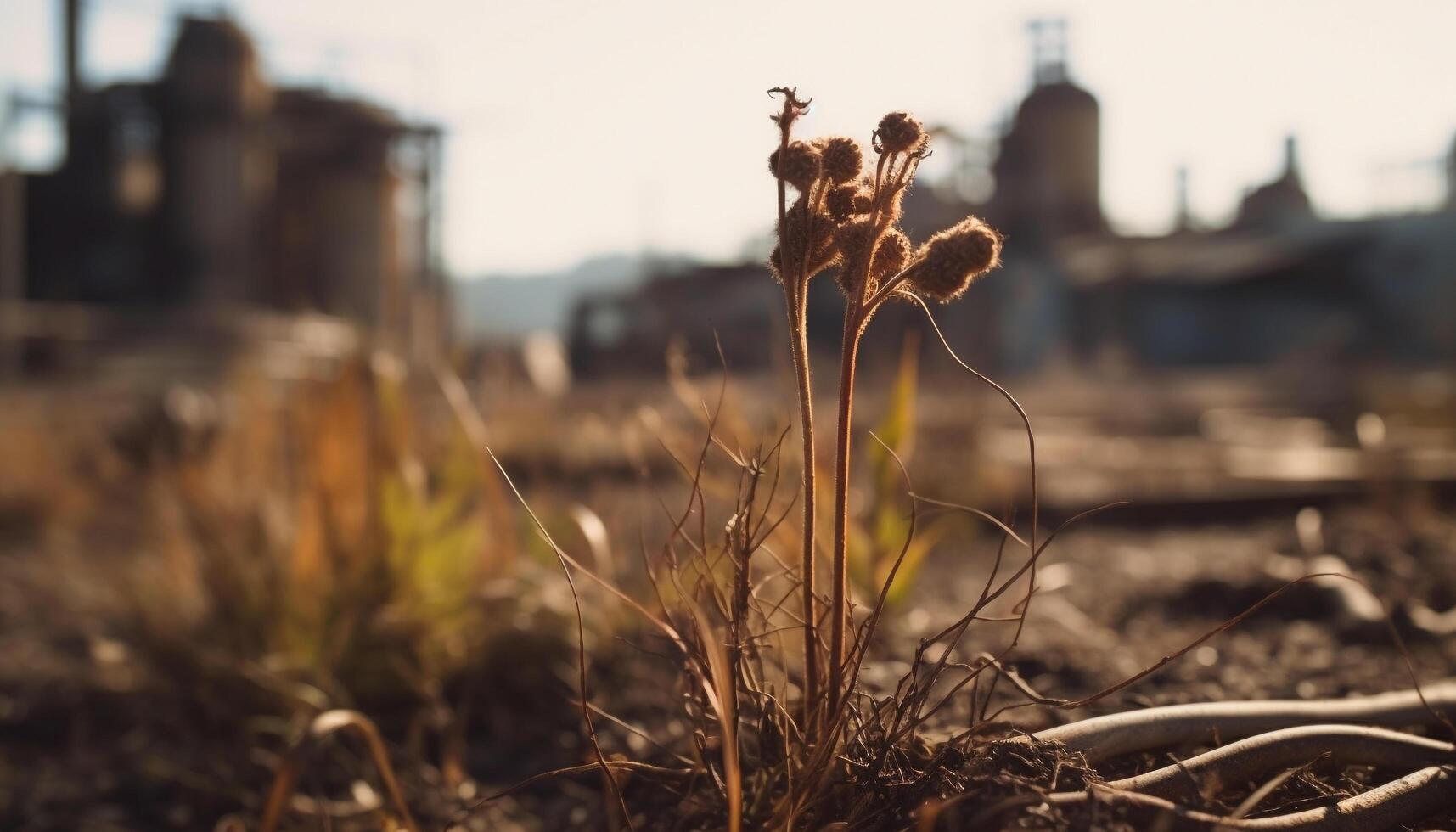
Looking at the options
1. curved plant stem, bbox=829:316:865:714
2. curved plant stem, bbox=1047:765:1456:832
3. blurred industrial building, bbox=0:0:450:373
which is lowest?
curved plant stem, bbox=1047:765:1456:832

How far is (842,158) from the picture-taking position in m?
0.93

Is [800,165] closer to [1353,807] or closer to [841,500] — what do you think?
[841,500]

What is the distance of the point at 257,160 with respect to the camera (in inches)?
753

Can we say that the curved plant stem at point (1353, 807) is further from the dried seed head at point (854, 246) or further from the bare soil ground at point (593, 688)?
the dried seed head at point (854, 246)

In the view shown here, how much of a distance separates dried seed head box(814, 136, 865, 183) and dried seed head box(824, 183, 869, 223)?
1.9 inches

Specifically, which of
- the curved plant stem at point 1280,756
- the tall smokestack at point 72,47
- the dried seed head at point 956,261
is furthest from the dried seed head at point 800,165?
the tall smokestack at point 72,47

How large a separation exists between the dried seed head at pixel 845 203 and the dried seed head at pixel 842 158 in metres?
0.05

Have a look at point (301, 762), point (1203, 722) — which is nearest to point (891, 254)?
point (1203, 722)

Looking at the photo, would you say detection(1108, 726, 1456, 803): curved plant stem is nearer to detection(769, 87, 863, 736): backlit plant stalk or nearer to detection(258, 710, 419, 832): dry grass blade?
detection(769, 87, 863, 736): backlit plant stalk

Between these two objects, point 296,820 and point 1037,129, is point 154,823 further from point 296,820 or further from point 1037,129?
point 1037,129

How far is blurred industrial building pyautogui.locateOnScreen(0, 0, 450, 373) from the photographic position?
1859 centimetres

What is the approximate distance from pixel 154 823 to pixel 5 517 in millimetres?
3990

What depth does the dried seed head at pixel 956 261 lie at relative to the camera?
2.81ft

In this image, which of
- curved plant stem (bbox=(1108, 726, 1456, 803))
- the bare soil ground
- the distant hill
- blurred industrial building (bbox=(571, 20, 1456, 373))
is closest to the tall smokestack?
blurred industrial building (bbox=(571, 20, 1456, 373))
